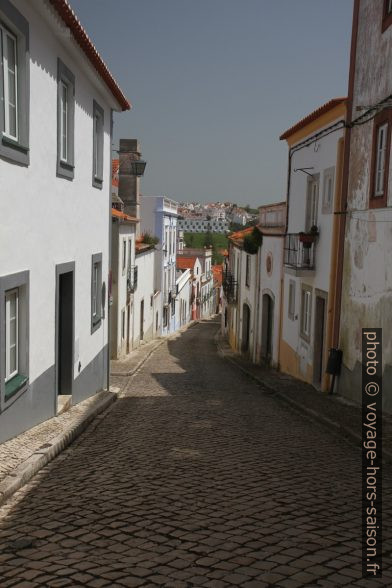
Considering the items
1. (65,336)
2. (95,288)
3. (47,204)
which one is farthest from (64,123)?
(95,288)

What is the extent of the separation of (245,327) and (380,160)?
16469 millimetres

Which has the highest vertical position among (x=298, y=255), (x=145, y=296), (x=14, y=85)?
(x=14, y=85)

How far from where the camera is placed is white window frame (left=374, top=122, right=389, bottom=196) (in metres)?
10.7

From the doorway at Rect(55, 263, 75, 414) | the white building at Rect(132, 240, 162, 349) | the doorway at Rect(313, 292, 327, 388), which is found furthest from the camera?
the white building at Rect(132, 240, 162, 349)

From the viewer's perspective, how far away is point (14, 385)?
23.8 ft

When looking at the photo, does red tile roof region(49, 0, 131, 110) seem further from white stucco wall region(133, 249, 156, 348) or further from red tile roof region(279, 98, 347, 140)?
white stucco wall region(133, 249, 156, 348)

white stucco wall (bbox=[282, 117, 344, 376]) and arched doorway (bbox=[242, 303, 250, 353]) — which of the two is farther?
arched doorway (bbox=[242, 303, 250, 353])

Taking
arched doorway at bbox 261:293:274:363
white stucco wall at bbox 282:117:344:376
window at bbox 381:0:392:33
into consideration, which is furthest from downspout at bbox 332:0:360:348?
arched doorway at bbox 261:293:274:363

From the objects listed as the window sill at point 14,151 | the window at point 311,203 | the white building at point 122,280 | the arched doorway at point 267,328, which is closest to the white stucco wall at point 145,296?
the white building at point 122,280

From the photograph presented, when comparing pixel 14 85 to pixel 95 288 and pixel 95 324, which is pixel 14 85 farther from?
pixel 95 324

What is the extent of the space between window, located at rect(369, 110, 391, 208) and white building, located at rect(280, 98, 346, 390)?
2.05 metres

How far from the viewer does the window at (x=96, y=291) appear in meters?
12.1

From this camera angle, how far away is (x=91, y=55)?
31.3 ft

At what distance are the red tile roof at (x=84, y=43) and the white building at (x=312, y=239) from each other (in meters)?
4.56
